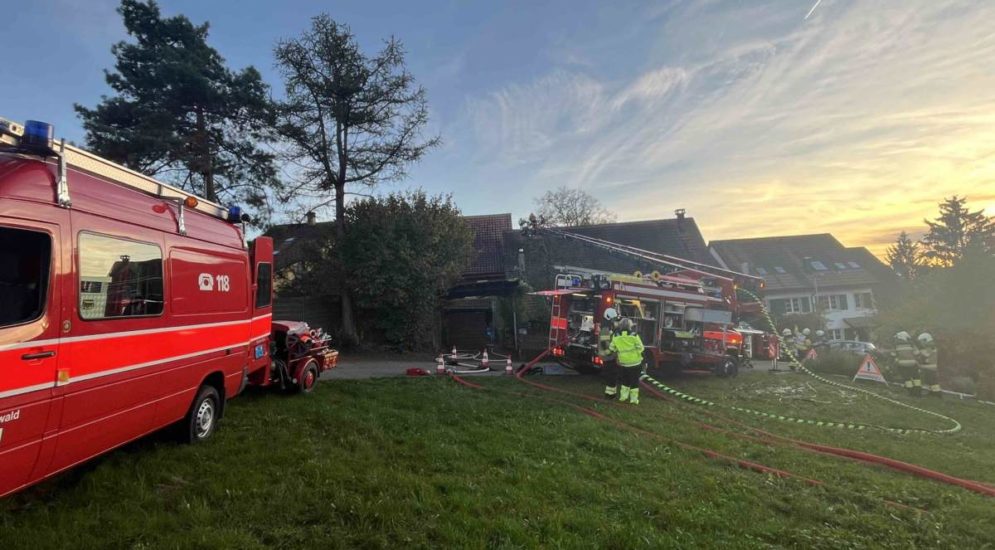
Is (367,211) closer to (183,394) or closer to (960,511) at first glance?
(183,394)

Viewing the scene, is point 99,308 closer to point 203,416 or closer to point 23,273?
point 23,273

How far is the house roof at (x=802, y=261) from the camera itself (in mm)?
42031

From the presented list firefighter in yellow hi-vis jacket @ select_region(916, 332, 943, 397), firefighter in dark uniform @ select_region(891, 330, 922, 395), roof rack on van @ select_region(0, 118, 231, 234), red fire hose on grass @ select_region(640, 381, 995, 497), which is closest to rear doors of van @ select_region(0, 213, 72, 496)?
roof rack on van @ select_region(0, 118, 231, 234)

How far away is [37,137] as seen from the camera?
3465mm

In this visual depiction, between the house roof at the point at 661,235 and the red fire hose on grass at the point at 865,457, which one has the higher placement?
the house roof at the point at 661,235

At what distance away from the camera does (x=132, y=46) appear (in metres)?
17.2

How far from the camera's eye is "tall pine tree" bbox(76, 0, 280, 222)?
1574cm

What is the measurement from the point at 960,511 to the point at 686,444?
285 centimetres

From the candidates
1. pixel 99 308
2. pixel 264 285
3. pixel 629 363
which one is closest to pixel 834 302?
pixel 629 363

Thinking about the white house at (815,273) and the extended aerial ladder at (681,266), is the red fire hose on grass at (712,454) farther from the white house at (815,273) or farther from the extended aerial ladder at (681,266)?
the white house at (815,273)

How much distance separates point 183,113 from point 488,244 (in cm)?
1708

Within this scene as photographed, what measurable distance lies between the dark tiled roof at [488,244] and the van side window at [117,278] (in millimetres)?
21275

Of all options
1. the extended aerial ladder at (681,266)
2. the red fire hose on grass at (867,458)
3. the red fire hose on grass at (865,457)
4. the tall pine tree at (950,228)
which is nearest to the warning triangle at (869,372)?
the extended aerial ladder at (681,266)

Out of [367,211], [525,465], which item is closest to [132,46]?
[367,211]
